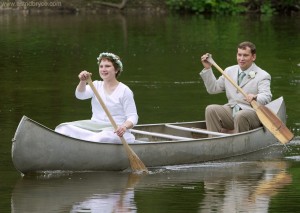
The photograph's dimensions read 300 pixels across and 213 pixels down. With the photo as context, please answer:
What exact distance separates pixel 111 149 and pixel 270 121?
242cm

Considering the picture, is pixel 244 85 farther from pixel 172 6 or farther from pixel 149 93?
pixel 172 6

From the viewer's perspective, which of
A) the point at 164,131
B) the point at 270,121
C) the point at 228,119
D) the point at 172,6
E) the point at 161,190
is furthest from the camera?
the point at 172,6

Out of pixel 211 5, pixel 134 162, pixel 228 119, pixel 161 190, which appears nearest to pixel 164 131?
pixel 228 119

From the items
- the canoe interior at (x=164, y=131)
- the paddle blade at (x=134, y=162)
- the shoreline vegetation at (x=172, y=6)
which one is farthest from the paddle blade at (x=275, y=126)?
the shoreline vegetation at (x=172, y=6)

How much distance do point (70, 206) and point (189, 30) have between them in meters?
24.3

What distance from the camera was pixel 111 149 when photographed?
11461 mm

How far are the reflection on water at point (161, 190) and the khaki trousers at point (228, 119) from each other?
867mm

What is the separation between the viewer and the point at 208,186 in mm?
10961

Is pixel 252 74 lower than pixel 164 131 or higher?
higher

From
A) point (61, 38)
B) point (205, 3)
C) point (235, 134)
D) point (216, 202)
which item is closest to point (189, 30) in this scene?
point (61, 38)

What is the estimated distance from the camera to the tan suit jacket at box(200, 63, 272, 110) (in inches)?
510

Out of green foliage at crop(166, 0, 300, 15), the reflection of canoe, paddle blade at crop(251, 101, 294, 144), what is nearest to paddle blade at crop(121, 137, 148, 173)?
the reflection of canoe

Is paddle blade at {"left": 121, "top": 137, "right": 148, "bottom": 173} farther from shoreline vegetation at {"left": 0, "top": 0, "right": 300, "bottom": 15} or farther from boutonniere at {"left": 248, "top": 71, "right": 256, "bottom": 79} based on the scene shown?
shoreline vegetation at {"left": 0, "top": 0, "right": 300, "bottom": 15}

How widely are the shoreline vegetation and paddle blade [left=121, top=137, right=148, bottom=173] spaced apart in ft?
97.4
